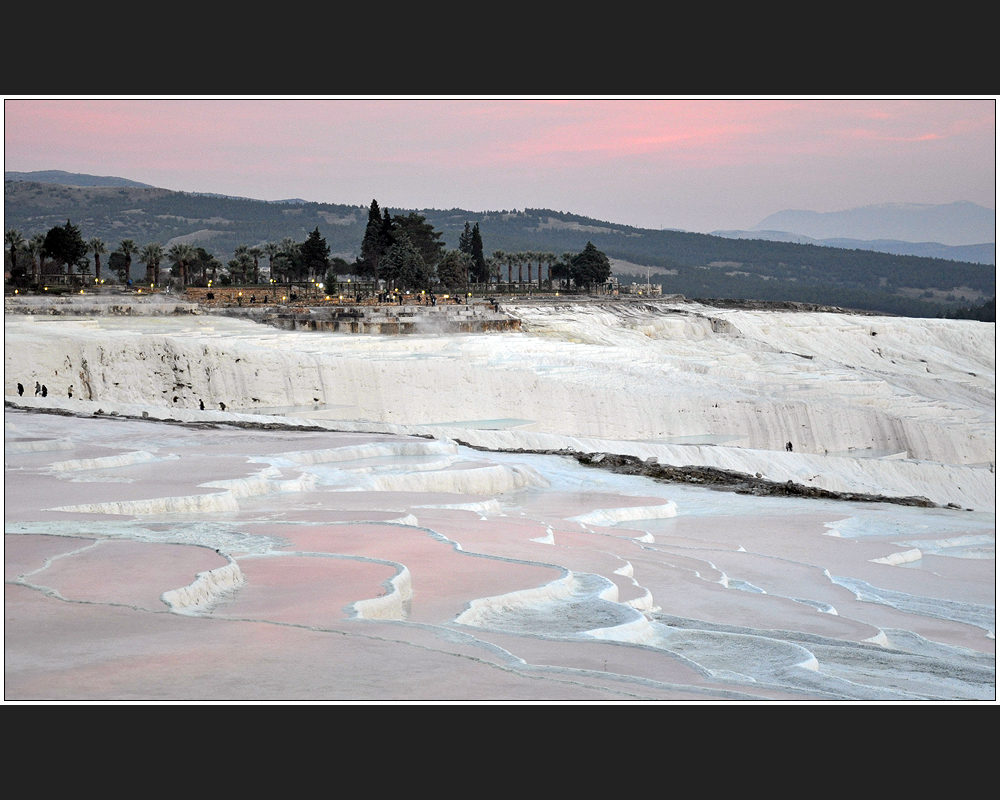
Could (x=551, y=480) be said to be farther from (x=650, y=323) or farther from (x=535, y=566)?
(x=650, y=323)

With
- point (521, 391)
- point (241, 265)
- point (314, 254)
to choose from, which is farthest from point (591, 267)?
point (521, 391)

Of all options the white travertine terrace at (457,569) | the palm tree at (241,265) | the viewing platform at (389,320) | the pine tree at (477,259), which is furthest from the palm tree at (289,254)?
the white travertine terrace at (457,569)

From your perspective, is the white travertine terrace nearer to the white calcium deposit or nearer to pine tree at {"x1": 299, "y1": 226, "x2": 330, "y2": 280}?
the white calcium deposit

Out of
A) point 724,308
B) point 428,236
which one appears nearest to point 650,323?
point 724,308

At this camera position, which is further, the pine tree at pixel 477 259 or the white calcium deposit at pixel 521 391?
the pine tree at pixel 477 259

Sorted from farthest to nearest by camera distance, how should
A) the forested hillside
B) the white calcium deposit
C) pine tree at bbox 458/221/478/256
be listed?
the forested hillside → pine tree at bbox 458/221/478/256 → the white calcium deposit

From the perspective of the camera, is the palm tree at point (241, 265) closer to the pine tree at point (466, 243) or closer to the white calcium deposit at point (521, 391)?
the pine tree at point (466, 243)

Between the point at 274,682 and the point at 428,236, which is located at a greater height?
the point at 428,236

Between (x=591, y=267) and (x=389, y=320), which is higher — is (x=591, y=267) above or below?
above

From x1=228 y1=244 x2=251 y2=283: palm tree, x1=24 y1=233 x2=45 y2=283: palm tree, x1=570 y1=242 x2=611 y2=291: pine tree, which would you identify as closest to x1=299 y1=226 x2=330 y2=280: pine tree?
x1=228 y1=244 x2=251 y2=283: palm tree

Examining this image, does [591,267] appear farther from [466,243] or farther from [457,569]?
[457,569]

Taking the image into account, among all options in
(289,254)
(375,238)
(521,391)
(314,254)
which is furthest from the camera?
(289,254)
